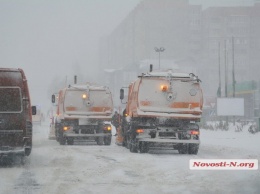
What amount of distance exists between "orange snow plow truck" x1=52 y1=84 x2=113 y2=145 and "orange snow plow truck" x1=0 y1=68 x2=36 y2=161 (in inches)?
337

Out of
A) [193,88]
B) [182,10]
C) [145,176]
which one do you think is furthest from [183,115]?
[182,10]

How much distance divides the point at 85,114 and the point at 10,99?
9158 mm

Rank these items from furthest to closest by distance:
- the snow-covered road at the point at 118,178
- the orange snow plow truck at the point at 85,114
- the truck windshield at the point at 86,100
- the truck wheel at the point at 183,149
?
the truck windshield at the point at 86,100, the orange snow plow truck at the point at 85,114, the truck wheel at the point at 183,149, the snow-covered road at the point at 118,178

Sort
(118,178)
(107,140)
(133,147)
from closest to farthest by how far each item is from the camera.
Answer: (118,178) < (133,147) < (107,140)

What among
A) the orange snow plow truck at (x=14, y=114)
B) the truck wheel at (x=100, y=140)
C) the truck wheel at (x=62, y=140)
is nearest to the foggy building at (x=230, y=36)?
the truck wheel at (x=100, y=140)

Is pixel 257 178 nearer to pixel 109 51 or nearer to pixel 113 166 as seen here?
pixel 113 166

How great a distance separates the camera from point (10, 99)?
13.2 metres

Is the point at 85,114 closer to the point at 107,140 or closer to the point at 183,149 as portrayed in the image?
the point at 107,140

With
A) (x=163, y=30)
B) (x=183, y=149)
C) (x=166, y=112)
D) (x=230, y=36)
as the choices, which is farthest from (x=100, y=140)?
(x=230, y=36)

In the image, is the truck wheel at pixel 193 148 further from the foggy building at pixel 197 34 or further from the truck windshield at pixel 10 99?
the foggy building at pixel 197 34

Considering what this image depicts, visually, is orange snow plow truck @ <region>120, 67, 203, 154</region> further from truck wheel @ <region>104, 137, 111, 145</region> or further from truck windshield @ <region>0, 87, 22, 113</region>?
truck windshield @ <region>0, 87, 22, 113</region>

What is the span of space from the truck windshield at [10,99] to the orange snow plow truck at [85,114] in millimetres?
8688

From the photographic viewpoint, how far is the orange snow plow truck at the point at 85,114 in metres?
22.1

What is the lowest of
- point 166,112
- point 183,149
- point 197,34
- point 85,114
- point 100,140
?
point 100,140
